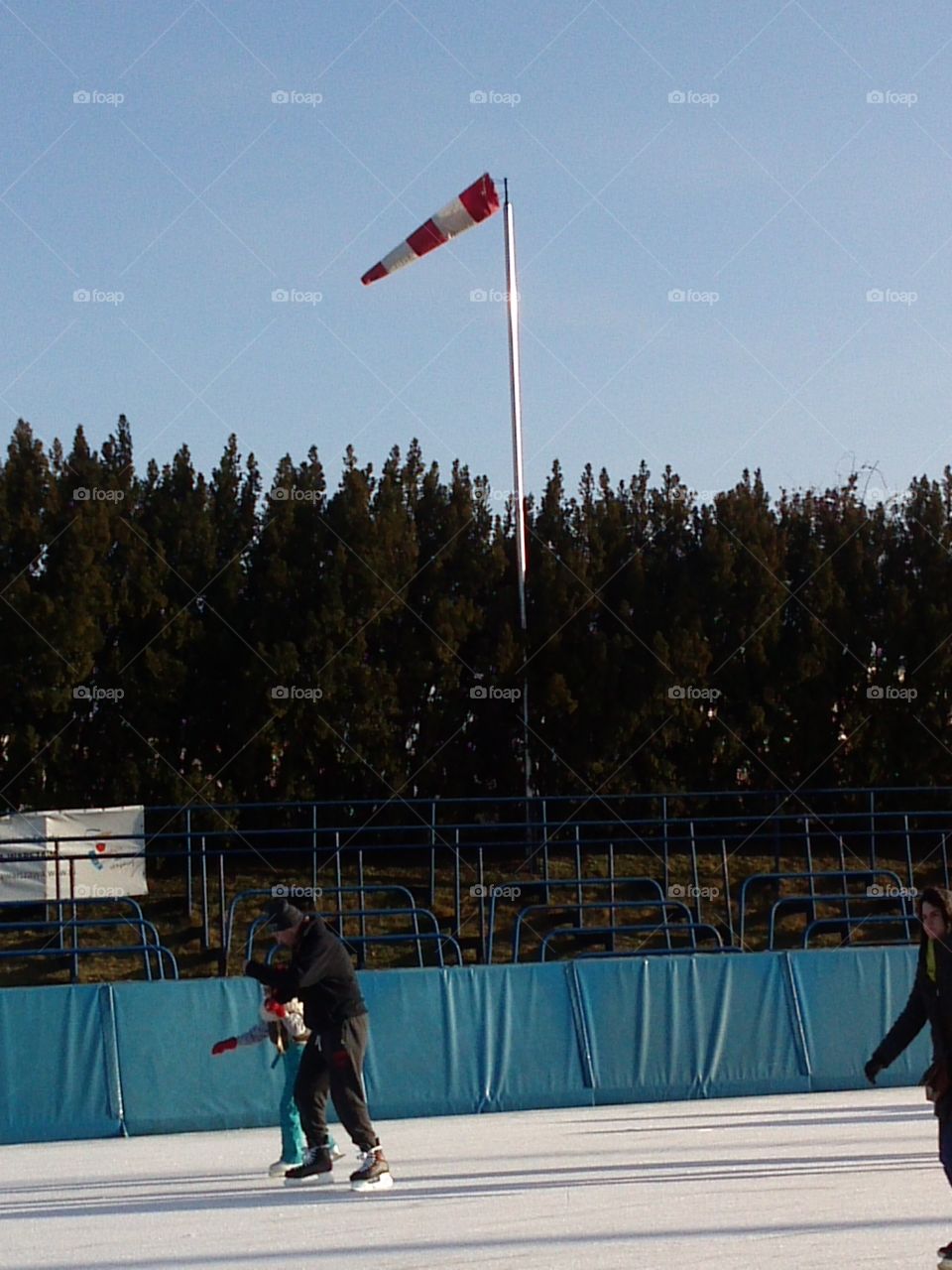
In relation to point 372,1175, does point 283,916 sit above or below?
above

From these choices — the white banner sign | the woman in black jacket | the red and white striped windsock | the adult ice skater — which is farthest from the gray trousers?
the red and white striped windsock

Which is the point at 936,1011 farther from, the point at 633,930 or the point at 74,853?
the point at 74,853

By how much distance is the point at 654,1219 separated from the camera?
8.11 m

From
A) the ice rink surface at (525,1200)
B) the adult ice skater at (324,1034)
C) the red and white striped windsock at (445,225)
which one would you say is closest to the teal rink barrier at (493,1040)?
the ice rink surface at (525,1200)

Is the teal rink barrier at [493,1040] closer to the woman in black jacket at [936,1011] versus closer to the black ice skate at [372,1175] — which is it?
the black ice skate at [372,1175]

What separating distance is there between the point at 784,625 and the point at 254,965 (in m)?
17.0

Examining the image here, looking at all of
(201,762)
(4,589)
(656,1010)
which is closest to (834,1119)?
(656,1010)

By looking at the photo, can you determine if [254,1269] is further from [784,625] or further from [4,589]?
[784,625]

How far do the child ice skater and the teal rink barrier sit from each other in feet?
12.7

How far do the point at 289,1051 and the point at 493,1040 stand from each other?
4.72 m

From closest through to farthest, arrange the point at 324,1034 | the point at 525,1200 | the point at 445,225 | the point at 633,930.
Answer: the point at 525,1200 → the point at 324,1034 → the point at 633,930 → the point at 445,225

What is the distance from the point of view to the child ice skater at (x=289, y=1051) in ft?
32.4

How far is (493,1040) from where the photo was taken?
14.4 m

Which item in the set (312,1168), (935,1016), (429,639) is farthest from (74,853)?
(935,1016)
